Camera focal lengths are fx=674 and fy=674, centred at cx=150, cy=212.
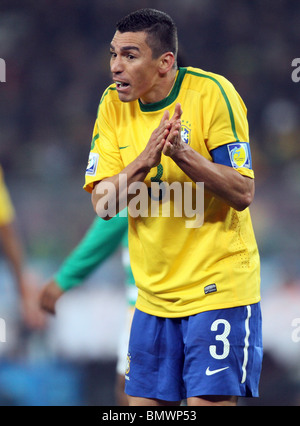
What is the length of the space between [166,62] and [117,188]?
0.49 metres

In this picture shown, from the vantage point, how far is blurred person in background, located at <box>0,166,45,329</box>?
14.7 feet

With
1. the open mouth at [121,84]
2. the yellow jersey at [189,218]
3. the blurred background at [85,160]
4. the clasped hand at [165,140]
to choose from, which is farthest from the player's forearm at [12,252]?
the clasped hand at [165,140]

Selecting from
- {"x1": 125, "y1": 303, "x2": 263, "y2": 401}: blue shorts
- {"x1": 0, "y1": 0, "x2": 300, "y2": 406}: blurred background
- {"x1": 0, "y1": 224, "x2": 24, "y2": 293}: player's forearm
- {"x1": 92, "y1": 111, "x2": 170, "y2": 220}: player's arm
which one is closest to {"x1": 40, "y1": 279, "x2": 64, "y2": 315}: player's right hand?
{"x1": 0, "y1": 224, "x2": 24, "y2": 293}: player's forearm

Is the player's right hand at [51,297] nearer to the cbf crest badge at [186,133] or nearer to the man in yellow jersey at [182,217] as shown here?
the man in yellow jersey at [182,217]

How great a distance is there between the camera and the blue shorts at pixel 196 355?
7.70 ft

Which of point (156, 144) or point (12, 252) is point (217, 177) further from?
point (12, 252)

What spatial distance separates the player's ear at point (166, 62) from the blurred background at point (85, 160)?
276 centimetres

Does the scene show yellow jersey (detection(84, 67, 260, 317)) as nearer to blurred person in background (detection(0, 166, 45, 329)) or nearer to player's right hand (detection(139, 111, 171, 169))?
player's right hand (detection(139, 111, 171, 169))

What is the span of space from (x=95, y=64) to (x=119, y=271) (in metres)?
1.65

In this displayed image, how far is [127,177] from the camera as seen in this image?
2.33 m

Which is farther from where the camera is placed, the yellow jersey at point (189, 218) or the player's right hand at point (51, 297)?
the player's right hand at point (51, 297)

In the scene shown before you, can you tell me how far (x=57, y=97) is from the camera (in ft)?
17.3

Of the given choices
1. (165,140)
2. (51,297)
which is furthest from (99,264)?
(165,140)

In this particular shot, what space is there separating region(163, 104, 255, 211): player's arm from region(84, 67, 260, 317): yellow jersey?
49 millimetres
